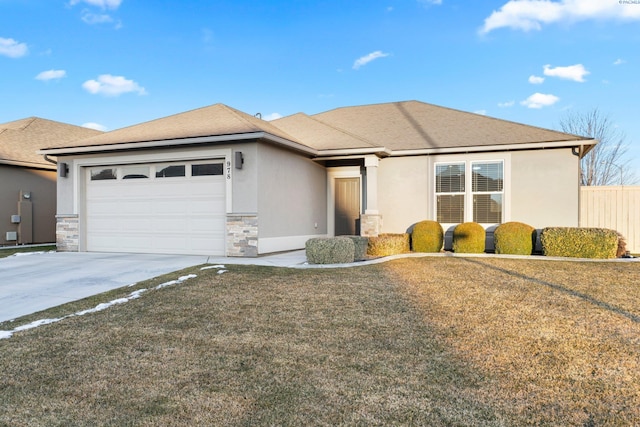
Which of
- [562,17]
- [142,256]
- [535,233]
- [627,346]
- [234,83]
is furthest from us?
[234,83]

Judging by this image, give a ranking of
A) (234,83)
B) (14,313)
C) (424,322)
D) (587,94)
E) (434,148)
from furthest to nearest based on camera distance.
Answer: (587,94), (234,83), (434,148), (14,313), (424,322)

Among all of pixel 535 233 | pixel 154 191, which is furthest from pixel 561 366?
pixel 154 191

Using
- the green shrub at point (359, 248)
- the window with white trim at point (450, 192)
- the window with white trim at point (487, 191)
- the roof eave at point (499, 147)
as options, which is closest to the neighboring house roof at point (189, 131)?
the green shrub at point (359, 248)

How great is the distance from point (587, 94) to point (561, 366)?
25.1 metres

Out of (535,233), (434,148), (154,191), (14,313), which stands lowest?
(14,313)

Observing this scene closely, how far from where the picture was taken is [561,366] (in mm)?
3469

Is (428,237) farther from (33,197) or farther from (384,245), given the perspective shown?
(33,197)

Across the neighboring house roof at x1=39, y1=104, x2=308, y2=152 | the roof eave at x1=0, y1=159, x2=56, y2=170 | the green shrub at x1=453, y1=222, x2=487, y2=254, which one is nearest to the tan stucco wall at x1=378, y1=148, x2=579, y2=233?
the green shrub at x1=453, y1=222, x2=487, y2=254

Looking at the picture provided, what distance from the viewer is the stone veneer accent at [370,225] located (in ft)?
38.7

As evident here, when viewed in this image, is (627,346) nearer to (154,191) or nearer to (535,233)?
(535,233)

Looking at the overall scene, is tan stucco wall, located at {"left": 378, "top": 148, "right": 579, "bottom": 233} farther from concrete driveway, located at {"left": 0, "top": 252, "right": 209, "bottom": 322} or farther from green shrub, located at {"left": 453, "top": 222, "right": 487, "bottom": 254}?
concrete driveway, located at {"left": 0, "top": 252, "right": 209, "bottom": 322}

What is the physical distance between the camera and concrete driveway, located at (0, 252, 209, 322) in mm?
6066

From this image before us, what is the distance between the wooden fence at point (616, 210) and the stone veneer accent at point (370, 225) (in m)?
6.07

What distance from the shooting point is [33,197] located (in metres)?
15.2
